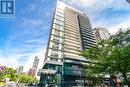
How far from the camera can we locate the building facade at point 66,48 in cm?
5400

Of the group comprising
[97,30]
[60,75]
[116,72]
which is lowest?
[60,75]

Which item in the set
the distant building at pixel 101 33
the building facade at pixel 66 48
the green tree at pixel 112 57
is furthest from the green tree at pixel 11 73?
the distant building at pixel 101 33

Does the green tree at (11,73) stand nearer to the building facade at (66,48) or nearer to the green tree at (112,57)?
the building facade at (66,48)

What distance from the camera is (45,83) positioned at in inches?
2253

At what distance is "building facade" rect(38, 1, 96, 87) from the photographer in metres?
54.0

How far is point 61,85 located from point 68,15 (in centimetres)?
5486

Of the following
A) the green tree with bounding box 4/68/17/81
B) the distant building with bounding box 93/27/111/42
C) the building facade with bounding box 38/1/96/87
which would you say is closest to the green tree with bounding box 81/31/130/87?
the building facade with bounding box 38/1/96/87

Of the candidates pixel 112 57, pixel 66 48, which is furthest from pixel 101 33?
pixel 112 57

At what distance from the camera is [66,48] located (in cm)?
7519

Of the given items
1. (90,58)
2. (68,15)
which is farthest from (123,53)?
(68,15)

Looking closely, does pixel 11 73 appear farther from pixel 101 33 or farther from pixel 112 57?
pixel 101 33

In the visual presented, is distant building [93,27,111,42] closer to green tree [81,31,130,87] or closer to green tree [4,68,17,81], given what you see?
Answer: green tree [4,68,17,81]

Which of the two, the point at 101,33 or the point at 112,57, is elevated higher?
the point at 101,33

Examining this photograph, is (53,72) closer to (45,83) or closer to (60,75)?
(60,75)
